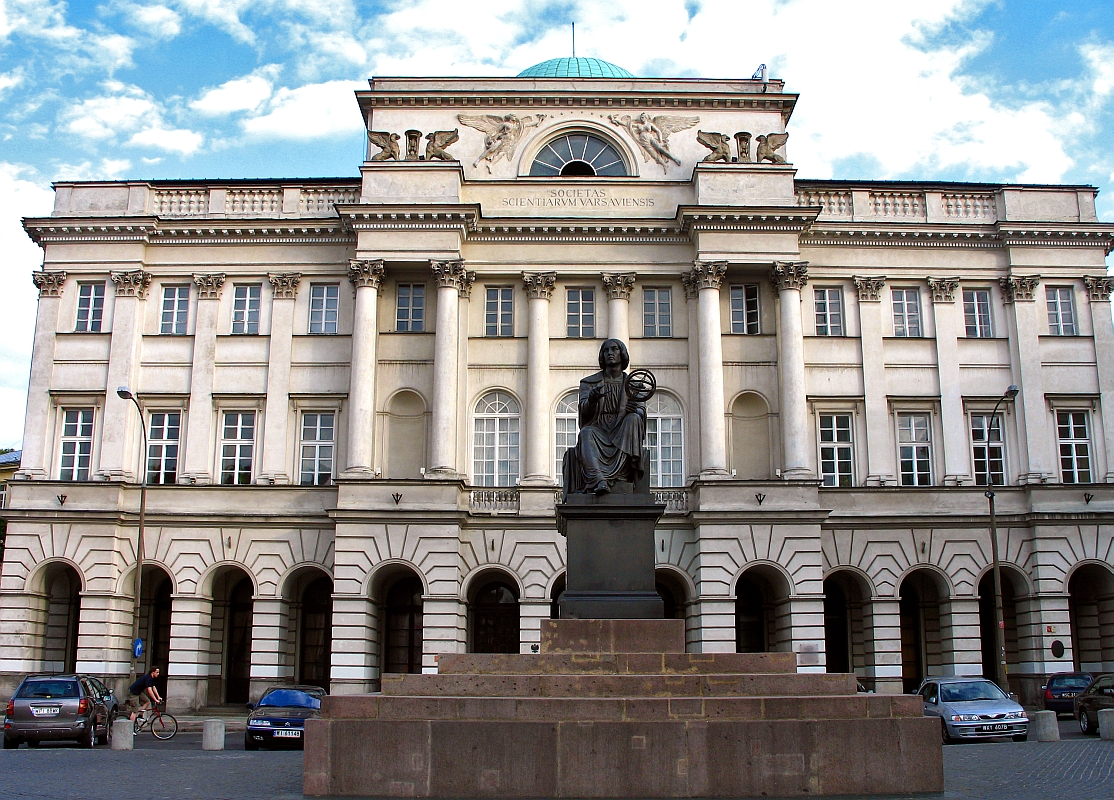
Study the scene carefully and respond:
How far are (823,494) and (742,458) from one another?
3.14 meters

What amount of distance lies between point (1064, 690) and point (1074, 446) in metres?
10.3

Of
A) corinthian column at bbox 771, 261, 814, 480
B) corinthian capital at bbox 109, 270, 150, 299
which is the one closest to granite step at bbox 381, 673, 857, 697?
Result: corinthian column at bbox 771, 261, 814, 480

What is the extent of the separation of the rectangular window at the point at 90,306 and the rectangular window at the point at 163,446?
13.9 ft

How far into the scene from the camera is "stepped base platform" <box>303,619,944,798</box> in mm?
14617

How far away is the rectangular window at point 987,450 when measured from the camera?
41.3m

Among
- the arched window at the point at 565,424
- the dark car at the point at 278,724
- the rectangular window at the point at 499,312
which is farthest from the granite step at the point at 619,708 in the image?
the rectangular window at the point at 499,312

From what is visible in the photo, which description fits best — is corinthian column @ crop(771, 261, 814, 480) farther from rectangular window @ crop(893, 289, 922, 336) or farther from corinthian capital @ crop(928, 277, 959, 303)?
corinthian capital @ crop(928, 277, 959, 303)

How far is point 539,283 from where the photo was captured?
4191 cm

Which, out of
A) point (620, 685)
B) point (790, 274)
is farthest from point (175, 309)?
point (620, 685)

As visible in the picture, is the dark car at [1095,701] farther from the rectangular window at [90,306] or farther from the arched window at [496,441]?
the rectangular window at [90,306]

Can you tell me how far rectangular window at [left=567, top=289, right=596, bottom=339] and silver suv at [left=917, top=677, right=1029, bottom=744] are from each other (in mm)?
18855

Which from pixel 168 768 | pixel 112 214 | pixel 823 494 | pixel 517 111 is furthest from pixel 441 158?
pixel 168 768

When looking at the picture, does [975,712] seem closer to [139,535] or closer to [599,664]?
[599,664]

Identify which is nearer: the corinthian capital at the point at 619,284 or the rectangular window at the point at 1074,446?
the rectangular window at the point at 1074,446
